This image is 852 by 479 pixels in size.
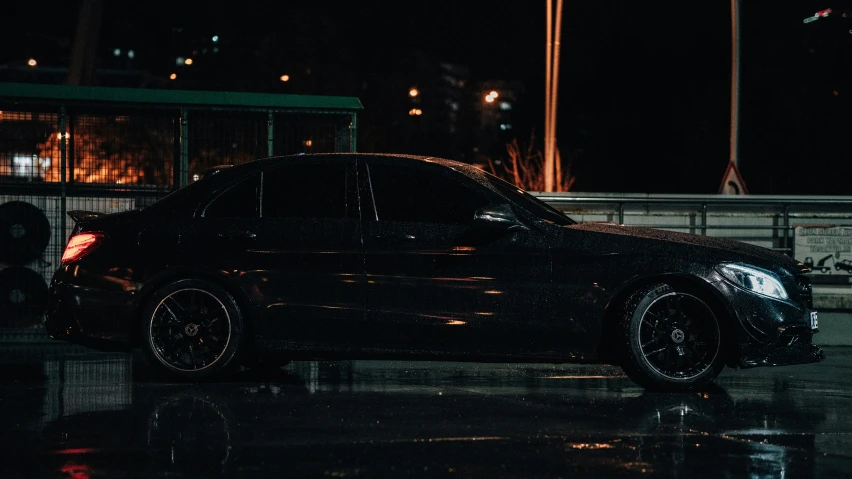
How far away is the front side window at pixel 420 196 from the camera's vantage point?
26.8ft

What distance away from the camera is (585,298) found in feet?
26.0

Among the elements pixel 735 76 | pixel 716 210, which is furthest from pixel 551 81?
pixel 716 210

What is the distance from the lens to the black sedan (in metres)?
7.92

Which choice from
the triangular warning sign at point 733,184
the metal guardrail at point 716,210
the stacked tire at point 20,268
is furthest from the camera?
the triangular warning sign at point 733,184

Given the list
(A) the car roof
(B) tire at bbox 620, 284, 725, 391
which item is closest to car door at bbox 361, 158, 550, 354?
(A) the car roof

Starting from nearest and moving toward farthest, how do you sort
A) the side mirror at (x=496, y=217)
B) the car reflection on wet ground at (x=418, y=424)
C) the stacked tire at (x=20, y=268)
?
the car reflection on wet ground at (x=418, y=424)
the side mirror at (x=496, y=217)
the stacked tire at (x=20, y=268)

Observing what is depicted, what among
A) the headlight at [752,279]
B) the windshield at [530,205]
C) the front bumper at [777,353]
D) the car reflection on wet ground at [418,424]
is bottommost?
the car reflection on wet ground at [418,424]

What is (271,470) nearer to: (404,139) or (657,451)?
(657,451)

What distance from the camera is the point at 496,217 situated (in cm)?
786

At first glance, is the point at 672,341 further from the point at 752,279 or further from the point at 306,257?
the point at 306,257

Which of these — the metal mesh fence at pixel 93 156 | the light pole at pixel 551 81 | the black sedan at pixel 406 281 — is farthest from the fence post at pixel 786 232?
the light pole at pixel 551 81

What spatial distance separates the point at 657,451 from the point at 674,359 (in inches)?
81.5

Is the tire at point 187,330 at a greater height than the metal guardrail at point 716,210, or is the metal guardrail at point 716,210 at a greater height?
the metal guardrail at point 716,210

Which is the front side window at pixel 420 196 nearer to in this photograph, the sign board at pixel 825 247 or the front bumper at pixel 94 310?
the front bumper at pixel 94 310
